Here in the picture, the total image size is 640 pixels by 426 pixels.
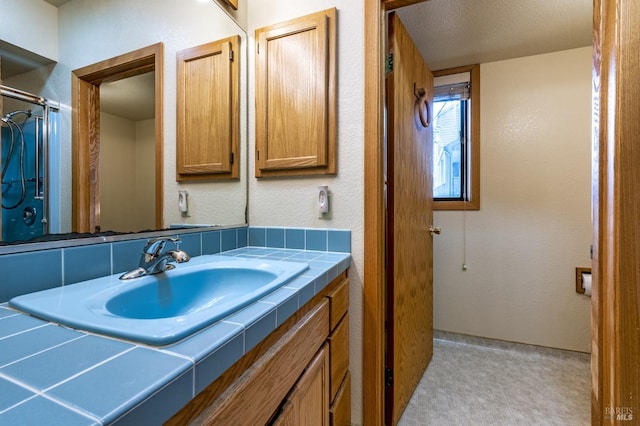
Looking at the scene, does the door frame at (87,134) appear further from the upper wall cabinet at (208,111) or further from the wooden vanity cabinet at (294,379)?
the wooden vanity cabinet at (294,379)

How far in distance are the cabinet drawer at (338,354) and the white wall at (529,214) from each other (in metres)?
1.34

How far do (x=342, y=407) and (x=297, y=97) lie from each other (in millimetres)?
1288

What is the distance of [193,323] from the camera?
0.45 metres

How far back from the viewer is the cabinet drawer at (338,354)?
0.95 meters

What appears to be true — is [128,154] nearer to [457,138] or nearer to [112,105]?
[112,105]

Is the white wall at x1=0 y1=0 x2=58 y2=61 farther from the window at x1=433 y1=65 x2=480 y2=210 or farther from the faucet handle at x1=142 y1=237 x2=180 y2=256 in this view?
the window at x1=433 y1=65 x2=480 y2=210

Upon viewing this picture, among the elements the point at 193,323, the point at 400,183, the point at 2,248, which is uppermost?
the point at 400,183

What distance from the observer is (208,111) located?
49.4 inches

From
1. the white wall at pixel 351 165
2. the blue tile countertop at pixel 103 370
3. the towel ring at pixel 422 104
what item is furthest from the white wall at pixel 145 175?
the towel ring at pixel 422 104

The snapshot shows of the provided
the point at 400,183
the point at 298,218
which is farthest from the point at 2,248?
the point at 400,183

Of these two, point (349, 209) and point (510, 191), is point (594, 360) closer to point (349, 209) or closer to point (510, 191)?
point (349, 209)

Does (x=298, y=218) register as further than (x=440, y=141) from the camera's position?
Result: No

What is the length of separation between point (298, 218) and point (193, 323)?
891 mm

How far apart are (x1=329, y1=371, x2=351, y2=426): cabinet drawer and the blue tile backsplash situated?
525mm
